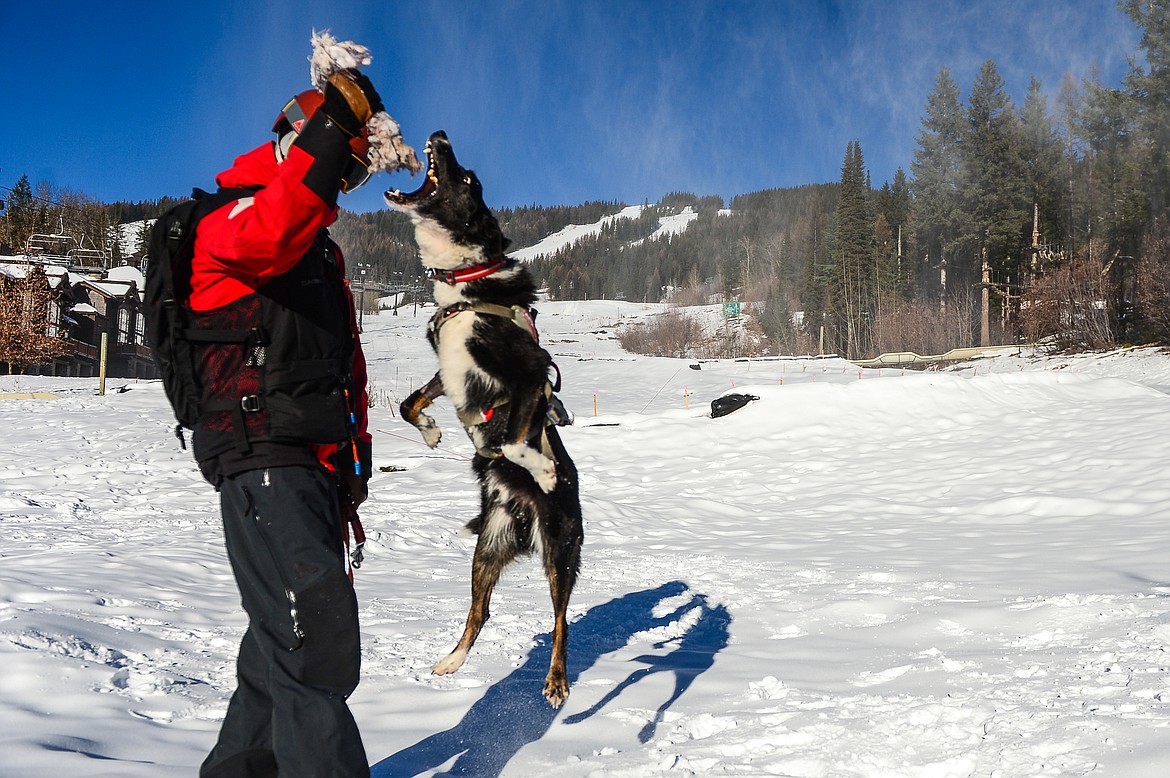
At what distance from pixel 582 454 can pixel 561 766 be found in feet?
36.8

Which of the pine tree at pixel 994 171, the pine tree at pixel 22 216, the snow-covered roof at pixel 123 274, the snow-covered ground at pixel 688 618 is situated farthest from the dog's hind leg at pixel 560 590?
the pine tree at pixel 22 216

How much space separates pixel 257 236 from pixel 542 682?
7.87 feet

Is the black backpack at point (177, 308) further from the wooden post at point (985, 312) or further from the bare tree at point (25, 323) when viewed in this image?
the wooden post at point (985, 312)

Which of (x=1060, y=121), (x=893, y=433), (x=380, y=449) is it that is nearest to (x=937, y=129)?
(x=1060, y=121)

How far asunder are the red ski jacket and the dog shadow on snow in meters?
1.60

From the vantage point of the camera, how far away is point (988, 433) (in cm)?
1363

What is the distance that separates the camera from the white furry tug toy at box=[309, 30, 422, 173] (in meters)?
1.85

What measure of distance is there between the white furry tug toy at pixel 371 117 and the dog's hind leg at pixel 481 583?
174 centimetres

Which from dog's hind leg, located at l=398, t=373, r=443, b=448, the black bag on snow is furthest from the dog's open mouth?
the black bag on snow

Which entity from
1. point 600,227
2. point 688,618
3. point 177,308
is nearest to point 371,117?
point 177,308

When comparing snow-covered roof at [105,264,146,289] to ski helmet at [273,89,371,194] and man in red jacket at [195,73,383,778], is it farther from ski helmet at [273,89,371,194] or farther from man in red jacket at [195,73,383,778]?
man in red jacket at [195,73,383,778]

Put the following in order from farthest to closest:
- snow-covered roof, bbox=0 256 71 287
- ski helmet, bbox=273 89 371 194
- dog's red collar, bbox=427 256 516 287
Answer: snow-covered roof, bbox=0 256 71 287, dog's red collar, bbox=427 256 516 287, ski helmet, bbox=273 89 371 194

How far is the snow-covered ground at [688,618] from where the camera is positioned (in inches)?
94.0

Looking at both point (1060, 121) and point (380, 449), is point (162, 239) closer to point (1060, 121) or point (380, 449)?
point (380, 449)
